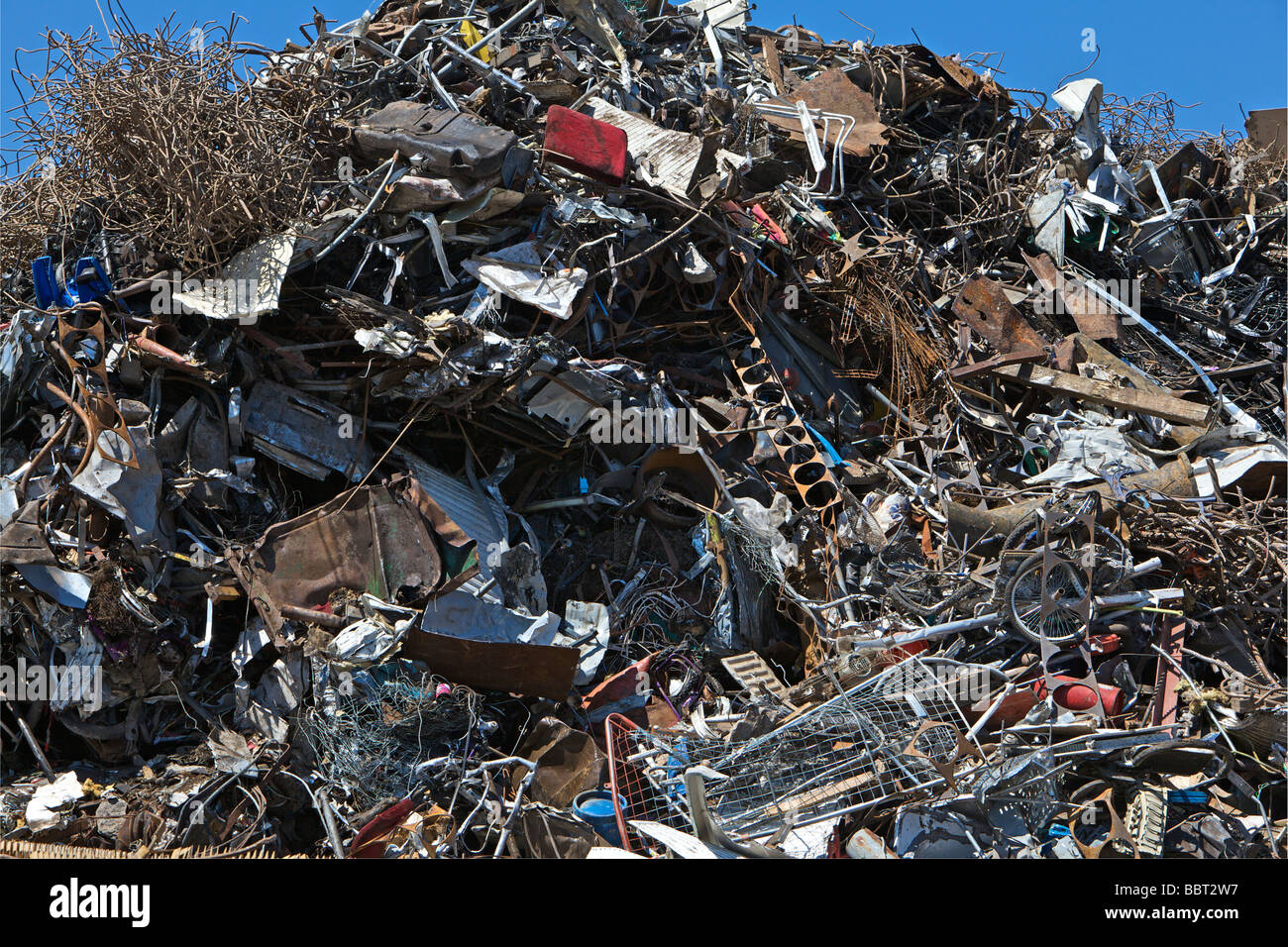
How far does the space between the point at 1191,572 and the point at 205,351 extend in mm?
5569

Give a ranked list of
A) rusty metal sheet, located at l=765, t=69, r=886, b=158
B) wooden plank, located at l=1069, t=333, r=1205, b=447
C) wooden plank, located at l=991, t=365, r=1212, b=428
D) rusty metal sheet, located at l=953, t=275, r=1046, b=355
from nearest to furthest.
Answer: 1. wooden plank, located at l=991, t=365, r=1212, b=428
2. wooden plank, located at l=1069, t=333, r=1205, b=447
3. rusty metal sheet, located at l=953, t=275, r=1046, b=355
4. rusty metal sheet, located at l=765, t=69, r=886, b=158

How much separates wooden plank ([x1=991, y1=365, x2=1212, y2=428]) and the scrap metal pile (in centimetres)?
6

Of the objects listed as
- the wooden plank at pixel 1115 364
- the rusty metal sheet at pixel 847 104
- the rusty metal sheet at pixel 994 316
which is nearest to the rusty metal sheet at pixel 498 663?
the rusty metal sheet at pixel 994 316

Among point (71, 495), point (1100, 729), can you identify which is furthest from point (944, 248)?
point (71, 495)

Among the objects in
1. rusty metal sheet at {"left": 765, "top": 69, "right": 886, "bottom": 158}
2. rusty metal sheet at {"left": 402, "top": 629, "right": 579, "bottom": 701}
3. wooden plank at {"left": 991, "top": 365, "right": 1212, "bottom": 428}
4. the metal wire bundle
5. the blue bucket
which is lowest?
the blue bucket

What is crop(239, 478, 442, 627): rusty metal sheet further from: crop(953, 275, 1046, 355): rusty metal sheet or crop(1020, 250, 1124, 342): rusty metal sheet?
crop(1020, 250, 1124, 342): rusty metal sheet

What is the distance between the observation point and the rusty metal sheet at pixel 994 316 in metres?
6.97

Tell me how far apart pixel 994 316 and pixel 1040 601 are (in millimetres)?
2784

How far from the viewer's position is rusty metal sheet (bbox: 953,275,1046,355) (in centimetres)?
697

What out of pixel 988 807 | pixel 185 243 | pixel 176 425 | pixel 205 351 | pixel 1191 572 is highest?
pixel 185 243

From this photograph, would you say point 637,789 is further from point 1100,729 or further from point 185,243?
point 185,243

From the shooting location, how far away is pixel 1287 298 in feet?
26.0

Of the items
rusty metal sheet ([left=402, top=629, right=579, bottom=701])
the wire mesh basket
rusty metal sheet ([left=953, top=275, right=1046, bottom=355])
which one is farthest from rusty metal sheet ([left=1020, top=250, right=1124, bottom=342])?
rusty metal sheet ([left=402, top=629, right=579, bottom=701])

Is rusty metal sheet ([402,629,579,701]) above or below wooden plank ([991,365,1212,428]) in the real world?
below
